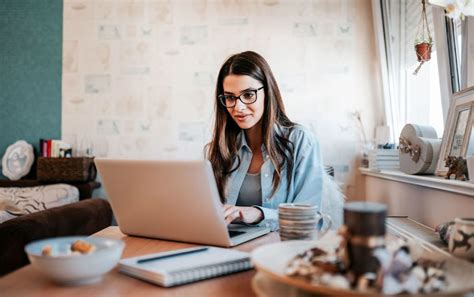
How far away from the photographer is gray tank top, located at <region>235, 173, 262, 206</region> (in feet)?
5.27

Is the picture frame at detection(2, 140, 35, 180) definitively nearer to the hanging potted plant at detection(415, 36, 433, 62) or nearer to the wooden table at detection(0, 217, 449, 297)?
the wooden table at detection(0, 217, 449, 297)

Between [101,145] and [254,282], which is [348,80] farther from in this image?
[254,282]

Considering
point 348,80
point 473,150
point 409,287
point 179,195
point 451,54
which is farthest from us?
point 348,80

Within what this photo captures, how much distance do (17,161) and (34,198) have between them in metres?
1.12

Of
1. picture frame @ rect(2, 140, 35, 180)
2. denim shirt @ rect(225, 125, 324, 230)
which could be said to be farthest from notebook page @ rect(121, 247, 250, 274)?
picture frame @ rect(2, 140, 35, 180)

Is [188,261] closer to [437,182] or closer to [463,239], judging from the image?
[463,239]

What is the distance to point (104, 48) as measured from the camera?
356 centimetres

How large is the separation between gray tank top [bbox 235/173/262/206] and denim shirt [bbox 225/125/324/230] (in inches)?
0.9

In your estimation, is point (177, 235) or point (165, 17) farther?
point (165, 17)

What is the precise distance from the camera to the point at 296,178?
1.56 meters

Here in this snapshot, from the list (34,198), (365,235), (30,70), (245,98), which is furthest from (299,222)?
(30,70)

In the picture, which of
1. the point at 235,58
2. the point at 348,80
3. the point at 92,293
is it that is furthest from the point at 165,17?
the point at 92,293

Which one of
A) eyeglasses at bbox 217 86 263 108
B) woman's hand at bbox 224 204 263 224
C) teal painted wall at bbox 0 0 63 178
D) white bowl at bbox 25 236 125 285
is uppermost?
teal painted wall at bbox 0 0 63 178

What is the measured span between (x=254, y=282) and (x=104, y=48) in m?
3.28
